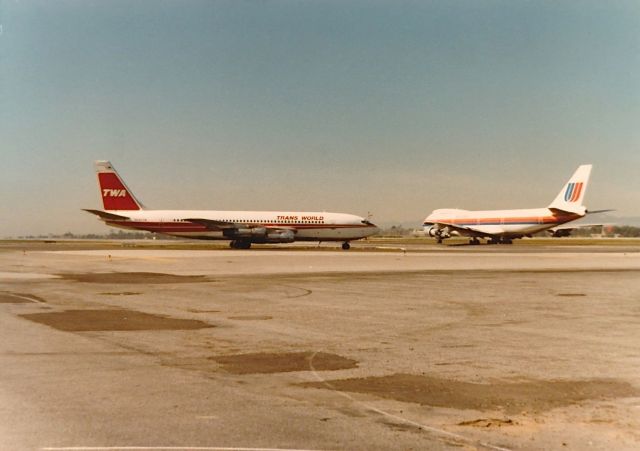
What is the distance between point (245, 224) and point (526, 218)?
121 ft

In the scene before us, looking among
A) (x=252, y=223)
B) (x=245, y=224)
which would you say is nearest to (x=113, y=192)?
(x=245, y=224)

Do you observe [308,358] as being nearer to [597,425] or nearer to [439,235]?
[597,425]

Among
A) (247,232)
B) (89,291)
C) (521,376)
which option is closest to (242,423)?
(521,376)

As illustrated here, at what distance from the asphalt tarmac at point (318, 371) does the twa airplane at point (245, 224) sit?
46.3 m

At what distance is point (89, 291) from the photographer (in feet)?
68.1

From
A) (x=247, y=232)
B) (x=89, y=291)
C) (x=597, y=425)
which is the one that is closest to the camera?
(x=597, y=425)

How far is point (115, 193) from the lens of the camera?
70.4 metres

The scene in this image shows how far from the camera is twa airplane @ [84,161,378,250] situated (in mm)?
66375

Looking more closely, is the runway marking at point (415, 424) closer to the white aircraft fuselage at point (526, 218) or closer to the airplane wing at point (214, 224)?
the airplane wing at point (214, 224)

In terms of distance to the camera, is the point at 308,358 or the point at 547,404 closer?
the point at 547,404

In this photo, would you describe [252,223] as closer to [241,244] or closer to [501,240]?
[241,244]

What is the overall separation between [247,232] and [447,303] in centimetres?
4924

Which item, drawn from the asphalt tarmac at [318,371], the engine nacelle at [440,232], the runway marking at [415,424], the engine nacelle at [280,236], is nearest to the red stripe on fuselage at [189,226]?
the engine nacelle at [280,236]

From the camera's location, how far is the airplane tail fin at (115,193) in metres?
70.4
